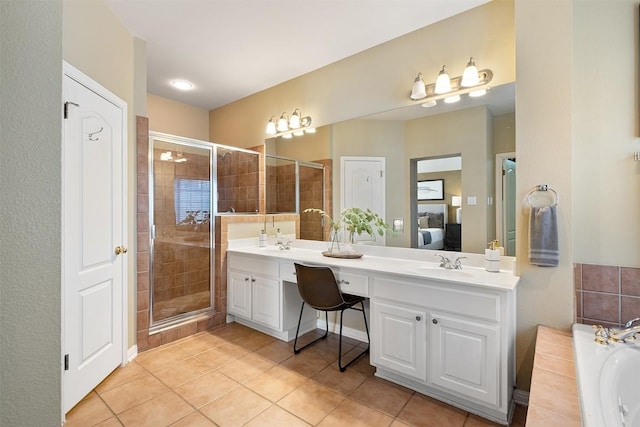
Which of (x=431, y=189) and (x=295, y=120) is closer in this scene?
(x=431, y=189)

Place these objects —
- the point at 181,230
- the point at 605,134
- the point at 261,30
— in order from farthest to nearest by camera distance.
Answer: the point at 181,230 < the point at 261,30 < the point at 605,134

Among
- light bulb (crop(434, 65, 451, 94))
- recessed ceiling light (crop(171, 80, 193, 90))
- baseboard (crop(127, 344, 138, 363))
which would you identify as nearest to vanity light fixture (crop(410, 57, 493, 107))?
light bulb (crop(434, 65, 451, 94))

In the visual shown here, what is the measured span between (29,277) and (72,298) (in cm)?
151

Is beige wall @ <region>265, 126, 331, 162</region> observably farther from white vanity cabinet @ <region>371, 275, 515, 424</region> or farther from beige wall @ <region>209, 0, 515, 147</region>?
white vanity cabinet @ <region>371, 275, 515, 424</region>

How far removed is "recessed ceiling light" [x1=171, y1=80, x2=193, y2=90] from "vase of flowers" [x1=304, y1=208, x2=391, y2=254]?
215cm

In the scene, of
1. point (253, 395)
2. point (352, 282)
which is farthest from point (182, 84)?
point (253, 395)

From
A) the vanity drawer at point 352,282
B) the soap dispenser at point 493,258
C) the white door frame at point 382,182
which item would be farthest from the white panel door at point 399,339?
the white door frame at point 382,182

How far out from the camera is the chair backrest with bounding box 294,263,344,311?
2164 millimetres

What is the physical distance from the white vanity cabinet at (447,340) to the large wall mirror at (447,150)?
0.55 m

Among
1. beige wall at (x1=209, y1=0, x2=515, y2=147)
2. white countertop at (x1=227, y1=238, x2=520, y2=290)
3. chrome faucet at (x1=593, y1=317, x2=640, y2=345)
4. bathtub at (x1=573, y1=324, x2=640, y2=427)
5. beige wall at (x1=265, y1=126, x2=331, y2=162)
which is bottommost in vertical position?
bathtub at (x1=573, y1=324, x2=640, y2=427)

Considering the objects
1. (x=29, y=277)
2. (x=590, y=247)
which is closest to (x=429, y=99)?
(x=590, y=247)

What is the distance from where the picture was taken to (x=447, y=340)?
1.75m

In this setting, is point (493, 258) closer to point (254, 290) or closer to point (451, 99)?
point (451, 99)

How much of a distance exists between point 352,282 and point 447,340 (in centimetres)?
71
